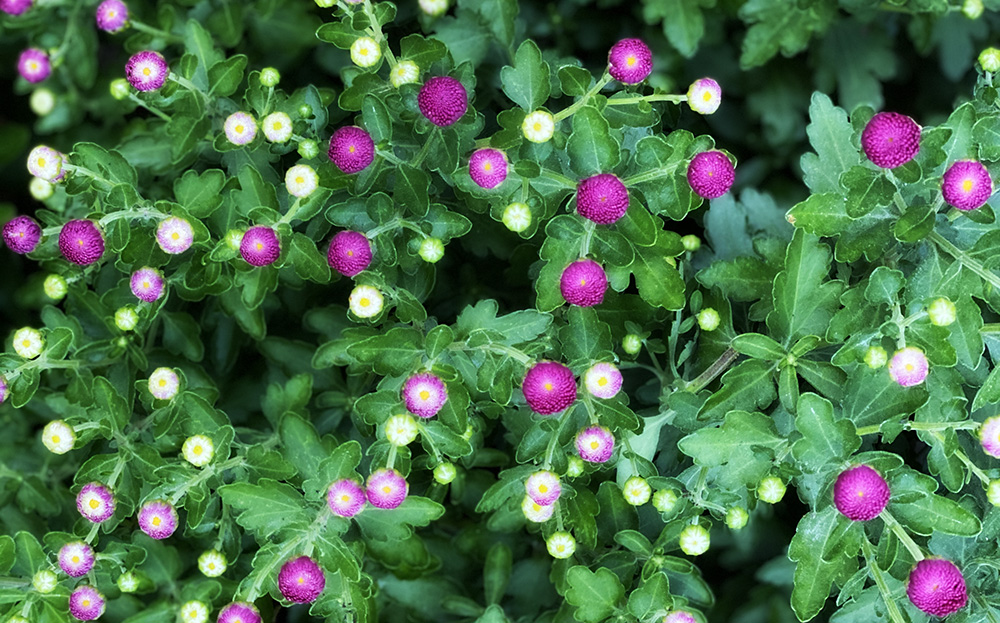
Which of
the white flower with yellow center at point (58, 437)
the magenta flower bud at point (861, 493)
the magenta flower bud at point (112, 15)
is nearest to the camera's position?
the magenta flower bud at point (861, 493)

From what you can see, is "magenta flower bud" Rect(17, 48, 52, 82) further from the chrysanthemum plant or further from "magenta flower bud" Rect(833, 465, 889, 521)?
"magenta flower bud" Rect(833, 465, 889, 521)

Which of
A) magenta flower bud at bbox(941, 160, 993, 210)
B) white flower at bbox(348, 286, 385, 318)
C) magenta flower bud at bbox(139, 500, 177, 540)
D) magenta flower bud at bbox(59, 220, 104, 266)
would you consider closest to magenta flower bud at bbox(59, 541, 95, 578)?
magenta flower bud at bbox(139, 500, 177, 540)

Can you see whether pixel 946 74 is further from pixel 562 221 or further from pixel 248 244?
pixel 248 244

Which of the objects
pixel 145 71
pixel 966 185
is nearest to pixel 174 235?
pixel 145 71

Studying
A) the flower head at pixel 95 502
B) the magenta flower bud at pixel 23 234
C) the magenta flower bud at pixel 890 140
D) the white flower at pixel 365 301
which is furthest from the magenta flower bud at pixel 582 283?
the magenta flower bud at pixel 23 234

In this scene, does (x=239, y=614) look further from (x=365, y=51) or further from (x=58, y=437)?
(x=365, y=51)

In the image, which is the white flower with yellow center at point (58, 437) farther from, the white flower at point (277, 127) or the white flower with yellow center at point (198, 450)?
the white flower at point (277, 127)

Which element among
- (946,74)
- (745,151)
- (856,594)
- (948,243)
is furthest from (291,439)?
(946,74)
